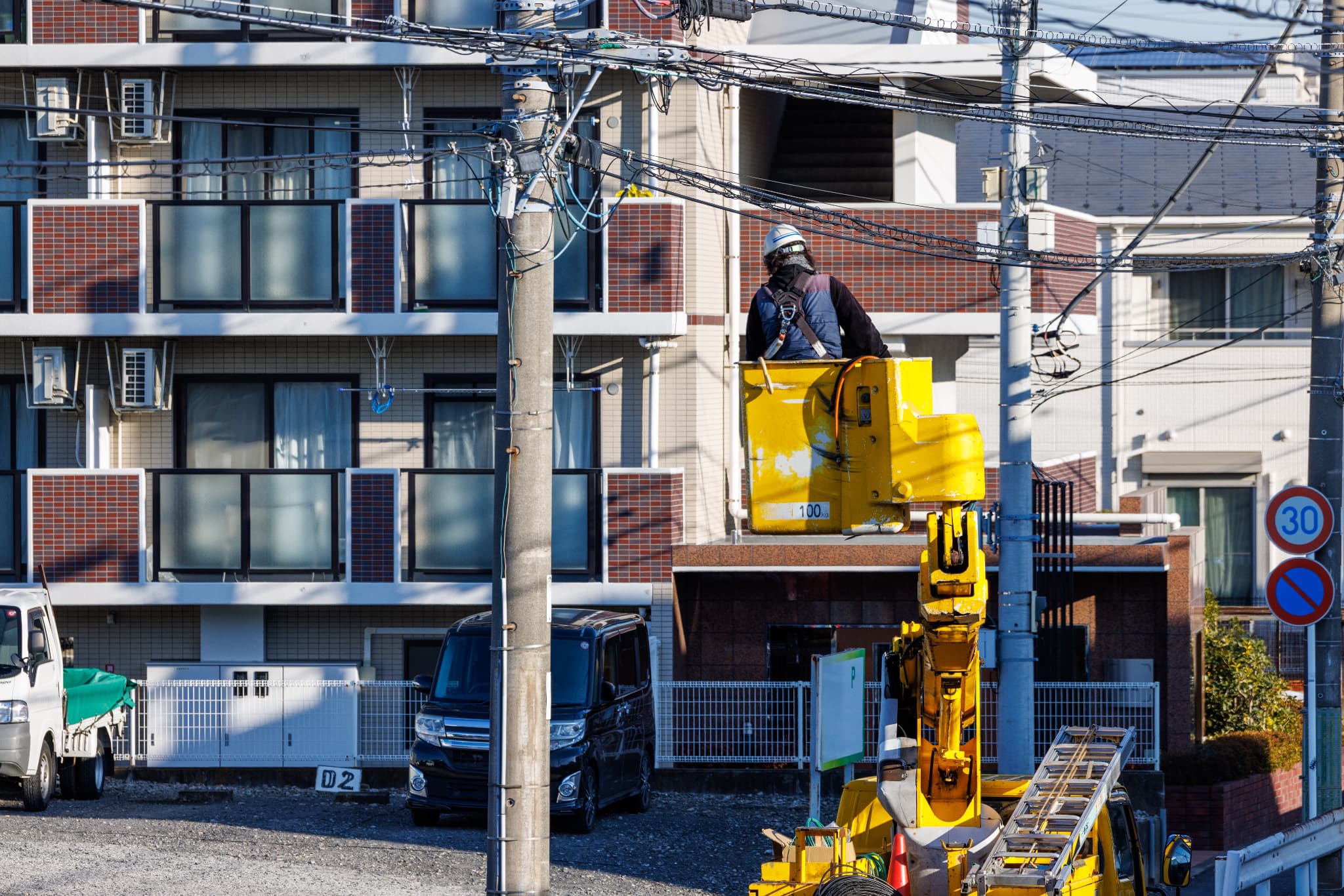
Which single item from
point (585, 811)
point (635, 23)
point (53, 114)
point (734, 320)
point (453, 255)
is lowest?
point (585, 811)

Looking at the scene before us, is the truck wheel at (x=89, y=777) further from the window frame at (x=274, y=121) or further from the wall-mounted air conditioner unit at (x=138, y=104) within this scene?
the wall-mounted air conditioner unit at (x=138, y=104)

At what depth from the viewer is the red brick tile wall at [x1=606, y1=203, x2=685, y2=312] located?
17531mm

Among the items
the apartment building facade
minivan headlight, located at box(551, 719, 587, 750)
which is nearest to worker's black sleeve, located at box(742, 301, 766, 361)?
minivan headlight, located at box(551, 719, 587, 750)

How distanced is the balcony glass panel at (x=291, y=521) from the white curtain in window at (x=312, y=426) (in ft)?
3.42

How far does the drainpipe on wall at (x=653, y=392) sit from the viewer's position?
18.3 meters

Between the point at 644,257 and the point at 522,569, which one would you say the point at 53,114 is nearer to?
the point at 644,257

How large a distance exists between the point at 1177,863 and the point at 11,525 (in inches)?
535

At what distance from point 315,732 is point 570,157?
9.29m

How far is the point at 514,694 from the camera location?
323 inches

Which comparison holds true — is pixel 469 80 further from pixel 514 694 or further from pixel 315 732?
pixel 514 694

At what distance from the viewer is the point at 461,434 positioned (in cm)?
1894

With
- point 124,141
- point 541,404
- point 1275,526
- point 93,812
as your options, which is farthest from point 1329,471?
point 124,141

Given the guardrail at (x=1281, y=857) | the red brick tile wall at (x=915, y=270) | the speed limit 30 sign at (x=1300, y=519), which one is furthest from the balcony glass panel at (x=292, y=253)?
the guardrail at (x=1281, y=857)

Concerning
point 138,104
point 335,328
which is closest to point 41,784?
point 335,328
